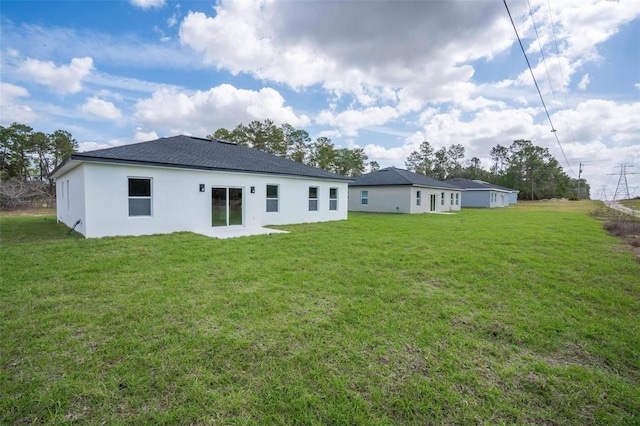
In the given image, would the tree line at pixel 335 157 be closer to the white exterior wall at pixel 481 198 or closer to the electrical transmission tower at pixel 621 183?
the electrical transmission tower at pixel 621 183

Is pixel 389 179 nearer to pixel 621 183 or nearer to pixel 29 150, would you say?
pixel 29 150

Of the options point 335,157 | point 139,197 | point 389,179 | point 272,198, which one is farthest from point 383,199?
point 139,197

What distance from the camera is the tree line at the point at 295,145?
34094 millimetres

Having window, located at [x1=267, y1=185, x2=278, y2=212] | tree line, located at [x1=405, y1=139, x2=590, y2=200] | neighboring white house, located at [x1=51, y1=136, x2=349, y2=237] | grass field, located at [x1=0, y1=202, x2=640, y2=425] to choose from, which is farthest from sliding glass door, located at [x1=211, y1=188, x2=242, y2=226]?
tree line, located at [x1=405, y1=139, x2=590, y2=200]

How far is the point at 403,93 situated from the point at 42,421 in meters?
16.7

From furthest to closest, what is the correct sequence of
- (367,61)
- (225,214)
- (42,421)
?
(367,61)
(225,214)
(42,421)

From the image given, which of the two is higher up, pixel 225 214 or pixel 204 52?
pixel 204 52

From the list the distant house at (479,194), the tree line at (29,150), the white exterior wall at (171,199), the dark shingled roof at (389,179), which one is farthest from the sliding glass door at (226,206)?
the distant house at (479,194)

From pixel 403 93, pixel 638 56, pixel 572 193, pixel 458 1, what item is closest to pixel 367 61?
pixel 403 93

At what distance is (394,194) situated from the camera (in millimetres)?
22734

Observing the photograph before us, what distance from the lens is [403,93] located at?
604 inches

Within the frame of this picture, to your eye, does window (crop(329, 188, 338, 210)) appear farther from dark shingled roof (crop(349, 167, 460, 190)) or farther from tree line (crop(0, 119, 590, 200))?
tree line (crop(0, 119, 590, 200))

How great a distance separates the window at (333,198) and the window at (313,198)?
1.10m

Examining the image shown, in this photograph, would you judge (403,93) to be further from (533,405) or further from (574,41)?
(533,405)
